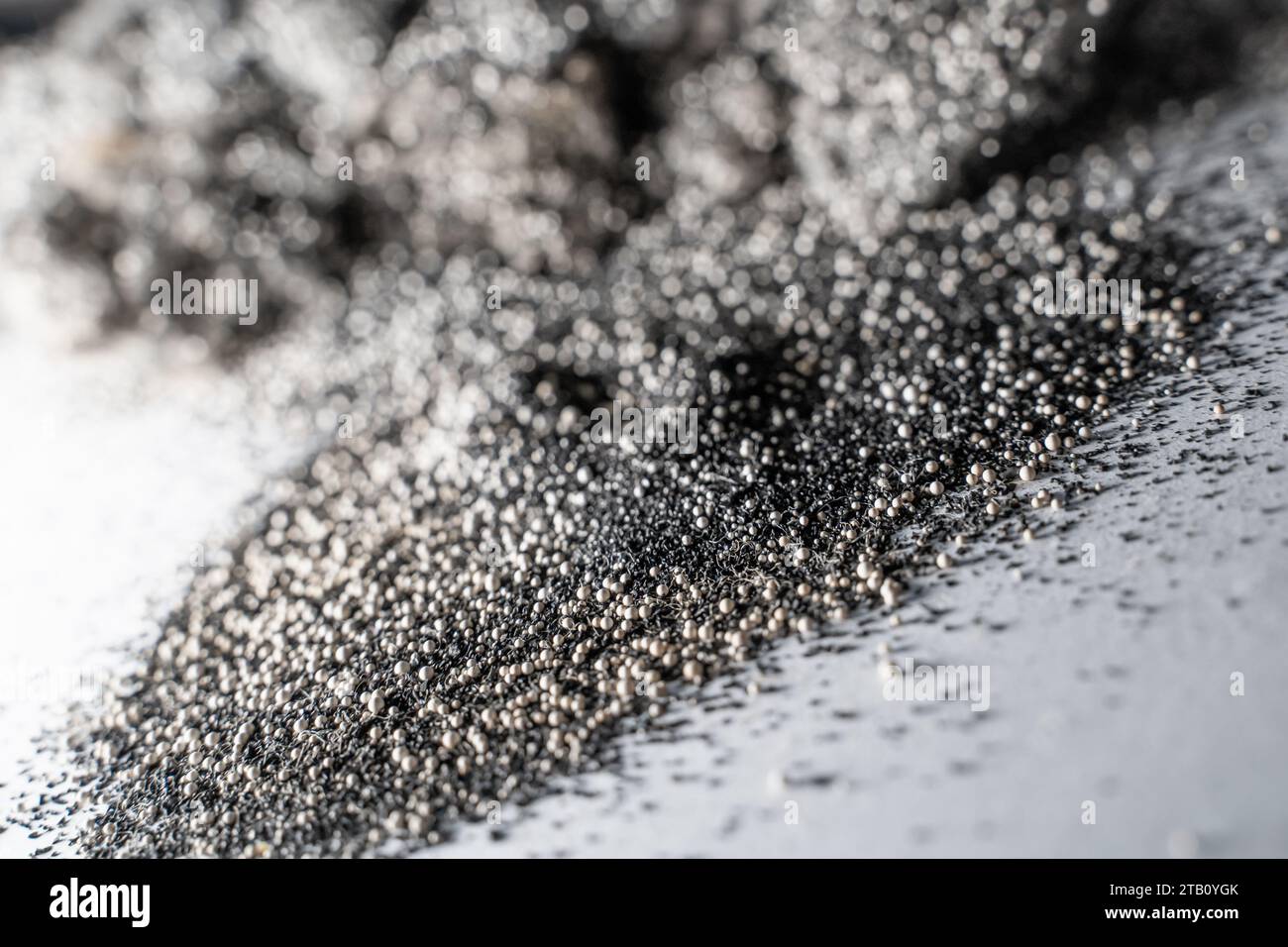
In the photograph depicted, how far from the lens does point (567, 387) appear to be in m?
0.90

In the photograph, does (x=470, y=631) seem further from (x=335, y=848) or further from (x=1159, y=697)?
(x=1159, y=697)

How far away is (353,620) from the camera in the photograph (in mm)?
710

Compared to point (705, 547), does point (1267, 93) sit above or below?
above

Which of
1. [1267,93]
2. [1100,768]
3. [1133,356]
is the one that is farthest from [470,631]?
[1267,93]

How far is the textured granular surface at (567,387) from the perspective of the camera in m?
0.61

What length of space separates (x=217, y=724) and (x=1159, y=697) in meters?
0.65

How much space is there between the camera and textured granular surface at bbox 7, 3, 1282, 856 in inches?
24.0
